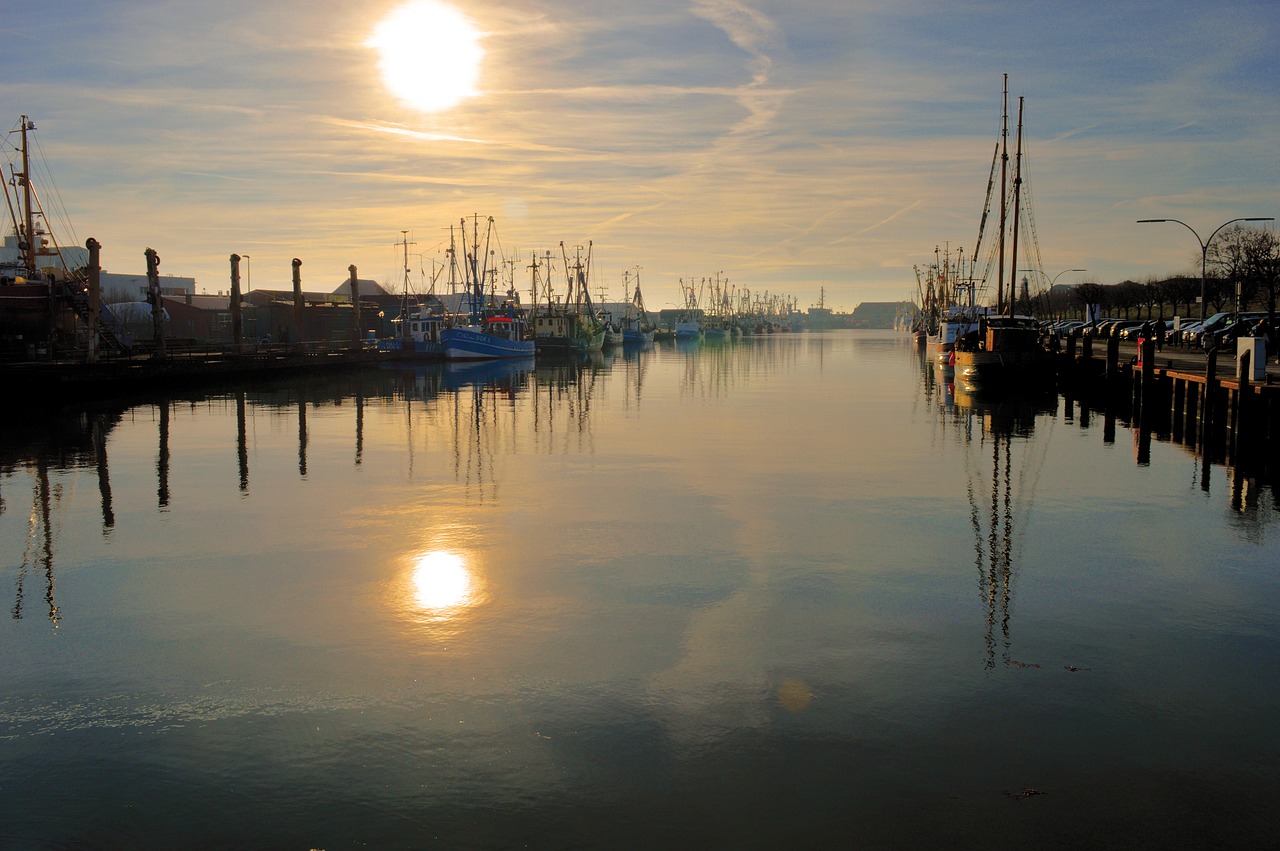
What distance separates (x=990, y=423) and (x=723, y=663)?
2909cm

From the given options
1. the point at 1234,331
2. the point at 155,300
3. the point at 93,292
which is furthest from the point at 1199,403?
the point at 155,300

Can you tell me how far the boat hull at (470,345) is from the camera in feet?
324

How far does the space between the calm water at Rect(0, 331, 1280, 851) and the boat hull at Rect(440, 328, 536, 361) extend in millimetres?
73452

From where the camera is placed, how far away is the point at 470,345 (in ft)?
327

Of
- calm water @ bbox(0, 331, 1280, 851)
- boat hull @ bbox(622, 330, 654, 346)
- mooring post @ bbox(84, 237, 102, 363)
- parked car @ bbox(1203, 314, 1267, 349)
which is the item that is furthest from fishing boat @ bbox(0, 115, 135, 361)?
boat hull @ bbox(622, 330, 654, 346)

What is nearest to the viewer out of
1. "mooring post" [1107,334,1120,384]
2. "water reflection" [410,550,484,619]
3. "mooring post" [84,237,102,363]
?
"water reflection" [410,550,484,619]

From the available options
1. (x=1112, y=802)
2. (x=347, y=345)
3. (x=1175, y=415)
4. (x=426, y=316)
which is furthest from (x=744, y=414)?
(x=426, y=316)

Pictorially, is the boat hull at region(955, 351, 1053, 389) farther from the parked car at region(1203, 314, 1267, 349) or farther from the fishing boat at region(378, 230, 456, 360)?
the fishing boat at region(378, 230, 456, 360)

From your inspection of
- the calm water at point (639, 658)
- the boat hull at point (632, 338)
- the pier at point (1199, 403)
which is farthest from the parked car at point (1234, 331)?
the boat hull at point (632, 338)

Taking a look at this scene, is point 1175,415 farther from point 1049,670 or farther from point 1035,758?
point 1035,758

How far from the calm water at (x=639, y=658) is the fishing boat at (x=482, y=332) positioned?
73.7 m

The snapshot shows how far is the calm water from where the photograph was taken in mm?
8328

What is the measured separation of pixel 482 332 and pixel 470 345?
5457 millimetres

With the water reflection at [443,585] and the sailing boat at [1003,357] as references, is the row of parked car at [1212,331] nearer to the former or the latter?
the sailing boat at [1003,357]
